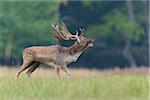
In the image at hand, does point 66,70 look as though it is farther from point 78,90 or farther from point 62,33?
point 78,90

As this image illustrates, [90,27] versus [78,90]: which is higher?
[78,90]

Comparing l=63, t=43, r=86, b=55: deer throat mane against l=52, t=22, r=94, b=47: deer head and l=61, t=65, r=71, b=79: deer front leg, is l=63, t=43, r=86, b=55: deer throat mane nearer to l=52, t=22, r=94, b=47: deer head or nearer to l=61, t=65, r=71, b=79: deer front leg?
l=52, t=22, r=94, b=47: deer head

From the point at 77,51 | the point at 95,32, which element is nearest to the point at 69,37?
the point at 77,51

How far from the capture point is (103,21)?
59.0 meters

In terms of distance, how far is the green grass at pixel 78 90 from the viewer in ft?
37.7

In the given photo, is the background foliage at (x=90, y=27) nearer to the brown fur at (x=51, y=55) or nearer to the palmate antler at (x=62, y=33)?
the palmate antler at (x=62, y=33)

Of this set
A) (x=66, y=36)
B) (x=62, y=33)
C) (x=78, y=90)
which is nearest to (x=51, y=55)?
(x=66, y=36)

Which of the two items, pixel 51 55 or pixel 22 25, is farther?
pixel 22 25

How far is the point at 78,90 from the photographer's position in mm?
12164

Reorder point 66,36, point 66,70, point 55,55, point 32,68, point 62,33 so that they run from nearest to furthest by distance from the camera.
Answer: point 66,70
point 55,55
point 32,68
point 66,36
point 62,33

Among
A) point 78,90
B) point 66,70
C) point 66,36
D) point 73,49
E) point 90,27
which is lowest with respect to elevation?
point 90,27

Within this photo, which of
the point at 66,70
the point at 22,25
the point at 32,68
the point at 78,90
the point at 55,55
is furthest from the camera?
the point at 22,25

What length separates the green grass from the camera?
11492mm

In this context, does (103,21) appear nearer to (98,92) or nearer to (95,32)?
(95,32)
